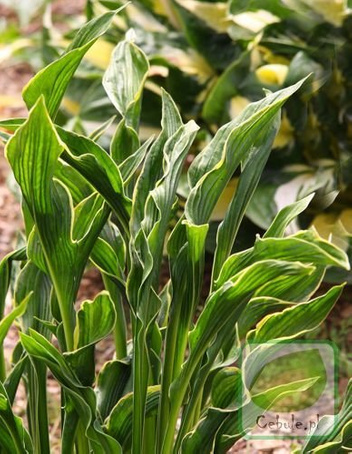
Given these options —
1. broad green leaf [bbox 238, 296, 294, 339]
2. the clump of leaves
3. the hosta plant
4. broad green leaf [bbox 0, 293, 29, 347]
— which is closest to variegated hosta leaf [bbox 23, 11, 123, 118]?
the hosta plant

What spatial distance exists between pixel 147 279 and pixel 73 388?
0.20 meters

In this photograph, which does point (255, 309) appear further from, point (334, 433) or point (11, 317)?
point (11, 317)

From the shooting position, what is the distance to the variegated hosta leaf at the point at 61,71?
1140 mm

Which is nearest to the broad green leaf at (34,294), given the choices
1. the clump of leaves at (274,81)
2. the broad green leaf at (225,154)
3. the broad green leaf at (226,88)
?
the broad green leaf at (225,154)

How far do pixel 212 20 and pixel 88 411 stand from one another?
1508 mm

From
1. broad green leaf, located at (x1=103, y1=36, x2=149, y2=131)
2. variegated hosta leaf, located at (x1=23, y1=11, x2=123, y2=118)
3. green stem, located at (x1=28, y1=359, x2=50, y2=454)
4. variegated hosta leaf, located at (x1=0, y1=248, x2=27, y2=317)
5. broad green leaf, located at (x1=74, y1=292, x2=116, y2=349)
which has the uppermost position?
variegated hosta leaf, located at (x1=23, y1=11, x2=123, y2=118)

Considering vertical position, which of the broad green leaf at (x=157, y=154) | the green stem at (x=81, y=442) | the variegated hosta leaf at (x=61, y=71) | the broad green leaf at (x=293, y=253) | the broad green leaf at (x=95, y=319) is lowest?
the green stem at (x=81, y=442)

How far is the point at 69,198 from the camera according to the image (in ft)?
3.99

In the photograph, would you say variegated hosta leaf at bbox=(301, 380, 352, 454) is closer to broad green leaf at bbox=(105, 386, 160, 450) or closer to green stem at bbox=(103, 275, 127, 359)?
broad green leaf at bbox=(105, 386, 160, 450)

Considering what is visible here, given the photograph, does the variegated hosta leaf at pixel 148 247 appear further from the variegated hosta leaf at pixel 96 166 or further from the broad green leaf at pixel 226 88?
the broad green leaf at pixel 226 88

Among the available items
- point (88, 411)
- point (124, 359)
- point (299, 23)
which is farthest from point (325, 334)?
point (88, 411)

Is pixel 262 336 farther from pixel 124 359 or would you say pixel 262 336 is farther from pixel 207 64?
pixel 207 64

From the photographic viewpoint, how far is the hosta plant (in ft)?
3.76

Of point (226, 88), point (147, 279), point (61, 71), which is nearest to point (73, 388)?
point (147, 279)
